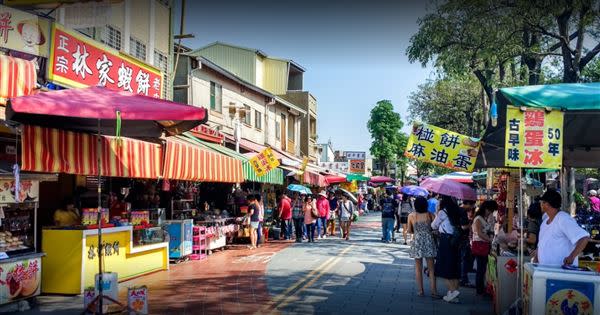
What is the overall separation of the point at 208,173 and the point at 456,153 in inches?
236

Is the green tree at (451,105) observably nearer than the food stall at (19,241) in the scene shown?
No

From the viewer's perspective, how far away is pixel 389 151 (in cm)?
5809

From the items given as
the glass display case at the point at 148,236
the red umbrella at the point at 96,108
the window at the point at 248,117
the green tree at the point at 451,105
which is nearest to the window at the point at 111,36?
the glass display case at the point at 148,236

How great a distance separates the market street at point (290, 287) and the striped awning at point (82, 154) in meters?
→ 2.15

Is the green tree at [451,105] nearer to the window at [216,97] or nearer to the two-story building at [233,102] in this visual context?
the two-story building at [233,102]

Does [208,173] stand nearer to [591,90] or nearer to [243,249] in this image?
[243,249]

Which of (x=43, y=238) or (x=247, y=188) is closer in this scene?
(x=43, y=238)

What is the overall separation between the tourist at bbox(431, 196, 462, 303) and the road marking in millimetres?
2509

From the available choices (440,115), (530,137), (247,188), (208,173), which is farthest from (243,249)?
(440,115)

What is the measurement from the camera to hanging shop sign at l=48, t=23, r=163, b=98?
1050 cm

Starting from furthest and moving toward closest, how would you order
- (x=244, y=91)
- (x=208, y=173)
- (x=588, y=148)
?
(x=244, y=91) → (x=208, y=173) → (x=588, y=148)

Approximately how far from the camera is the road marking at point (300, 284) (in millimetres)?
8241

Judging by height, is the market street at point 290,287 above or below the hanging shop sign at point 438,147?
below

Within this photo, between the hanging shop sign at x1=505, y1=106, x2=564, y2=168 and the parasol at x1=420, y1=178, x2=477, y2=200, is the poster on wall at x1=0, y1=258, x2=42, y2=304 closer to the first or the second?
the hanging shop sign at x1=505, y1=106, x2=564, y2=168
